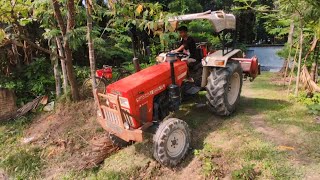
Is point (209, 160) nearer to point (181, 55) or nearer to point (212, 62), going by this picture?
point (212, 62)

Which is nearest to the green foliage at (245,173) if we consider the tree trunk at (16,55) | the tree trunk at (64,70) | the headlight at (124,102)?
the headlight at (124,102)

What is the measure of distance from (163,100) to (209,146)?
1006mm

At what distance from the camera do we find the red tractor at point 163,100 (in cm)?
384

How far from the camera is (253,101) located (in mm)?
6090

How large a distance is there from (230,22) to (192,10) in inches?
267

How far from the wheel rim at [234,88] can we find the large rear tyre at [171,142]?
1.67 metres

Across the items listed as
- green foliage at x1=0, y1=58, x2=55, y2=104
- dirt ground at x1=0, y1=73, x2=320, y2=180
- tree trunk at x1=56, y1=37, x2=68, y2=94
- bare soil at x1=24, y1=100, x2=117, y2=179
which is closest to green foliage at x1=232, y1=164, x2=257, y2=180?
dirt ground at x1=0, y1=73, x2=320, y2=180

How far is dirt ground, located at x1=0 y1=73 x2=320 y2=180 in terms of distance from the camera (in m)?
3.71

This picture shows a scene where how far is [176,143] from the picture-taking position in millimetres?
4016

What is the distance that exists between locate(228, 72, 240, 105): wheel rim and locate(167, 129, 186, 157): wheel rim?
170 centimetres

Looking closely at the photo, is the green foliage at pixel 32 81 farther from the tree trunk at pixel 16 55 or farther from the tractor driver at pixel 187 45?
the tractor driver at pixel 187 45

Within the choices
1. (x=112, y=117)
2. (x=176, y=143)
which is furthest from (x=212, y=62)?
(x=112, y=117)

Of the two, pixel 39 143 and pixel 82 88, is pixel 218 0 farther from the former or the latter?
pixel 39 143

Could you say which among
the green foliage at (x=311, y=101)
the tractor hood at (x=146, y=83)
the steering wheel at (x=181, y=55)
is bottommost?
the green foliage at (x=311, y=101)
